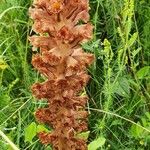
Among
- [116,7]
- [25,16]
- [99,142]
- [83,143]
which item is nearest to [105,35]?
[116,7]

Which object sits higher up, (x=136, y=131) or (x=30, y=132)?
(x=30, y=132)

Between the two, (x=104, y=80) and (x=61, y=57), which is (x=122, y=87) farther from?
(x=61, y=57)

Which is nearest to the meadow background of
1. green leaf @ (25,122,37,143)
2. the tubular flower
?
green leaf @ (25,122,37,143)

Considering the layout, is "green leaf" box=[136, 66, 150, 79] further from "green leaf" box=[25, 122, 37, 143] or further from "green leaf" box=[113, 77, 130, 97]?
"green leaf" box=[25, 122, 37, 143]

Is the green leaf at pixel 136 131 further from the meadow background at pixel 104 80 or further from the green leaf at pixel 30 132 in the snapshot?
the green leaf at pixel 30 132

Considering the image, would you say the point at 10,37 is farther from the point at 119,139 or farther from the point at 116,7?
the point at 119,139

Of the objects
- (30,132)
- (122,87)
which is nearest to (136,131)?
(122,87)

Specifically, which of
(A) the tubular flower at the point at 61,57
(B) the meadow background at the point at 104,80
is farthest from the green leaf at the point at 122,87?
(A) the tubular flower at the point at 61,57
